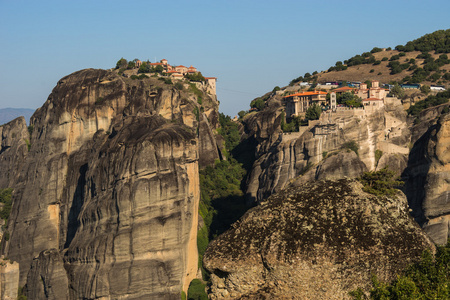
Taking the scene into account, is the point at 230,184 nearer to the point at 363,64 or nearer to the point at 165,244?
the point at 165,244

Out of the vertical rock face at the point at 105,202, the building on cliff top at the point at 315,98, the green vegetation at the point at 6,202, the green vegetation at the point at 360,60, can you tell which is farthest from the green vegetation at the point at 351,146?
the green vegetation at the point at 360,60

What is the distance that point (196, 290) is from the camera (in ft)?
260

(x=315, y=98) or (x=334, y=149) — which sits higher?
(x=315, y=98)

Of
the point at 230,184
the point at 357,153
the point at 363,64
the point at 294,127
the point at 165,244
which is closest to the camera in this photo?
the point at 165,244

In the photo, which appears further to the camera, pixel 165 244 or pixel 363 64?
pixel 363 64

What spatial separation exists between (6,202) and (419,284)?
88.1m

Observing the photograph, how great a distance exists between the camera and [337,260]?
2003 cm

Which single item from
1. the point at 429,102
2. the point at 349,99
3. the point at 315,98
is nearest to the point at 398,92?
the point at 429,102

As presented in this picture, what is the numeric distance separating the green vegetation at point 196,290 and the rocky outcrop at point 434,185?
23096mm

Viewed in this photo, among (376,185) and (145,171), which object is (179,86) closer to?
(145,171)

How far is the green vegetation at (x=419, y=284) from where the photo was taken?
19.6 meters

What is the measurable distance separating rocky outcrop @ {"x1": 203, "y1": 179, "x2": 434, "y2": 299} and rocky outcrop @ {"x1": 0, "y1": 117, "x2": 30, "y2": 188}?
92464 mm

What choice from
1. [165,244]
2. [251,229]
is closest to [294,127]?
[165,244]

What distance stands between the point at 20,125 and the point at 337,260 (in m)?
99.7
